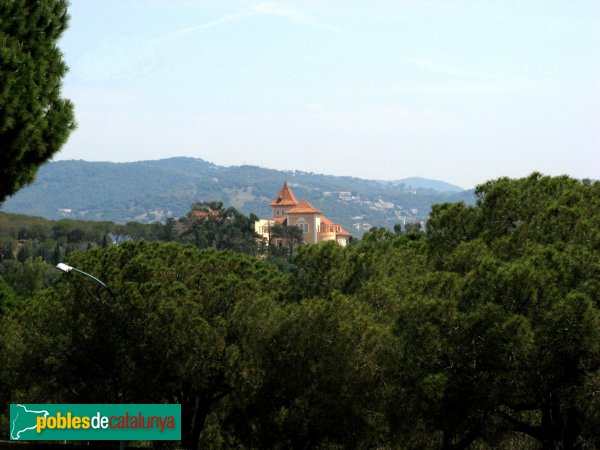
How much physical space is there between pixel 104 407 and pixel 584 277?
1094 centimetres

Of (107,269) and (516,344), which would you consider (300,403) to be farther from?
(107,269)

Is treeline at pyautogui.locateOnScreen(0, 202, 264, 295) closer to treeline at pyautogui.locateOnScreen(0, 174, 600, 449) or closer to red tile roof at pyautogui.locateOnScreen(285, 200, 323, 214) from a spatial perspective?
red tile roof at pyautogui.locateOnScreen(285, 200, 323, 214)

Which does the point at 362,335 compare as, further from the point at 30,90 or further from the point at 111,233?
the point at 111,233

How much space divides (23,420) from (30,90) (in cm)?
1226

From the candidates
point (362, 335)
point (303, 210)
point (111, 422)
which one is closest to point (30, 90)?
point (111, 422)

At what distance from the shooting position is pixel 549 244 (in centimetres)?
2423

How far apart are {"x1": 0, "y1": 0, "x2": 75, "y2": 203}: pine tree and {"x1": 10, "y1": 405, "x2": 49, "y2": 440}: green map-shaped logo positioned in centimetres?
875

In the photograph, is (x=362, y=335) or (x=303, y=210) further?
(x=303, y=210)

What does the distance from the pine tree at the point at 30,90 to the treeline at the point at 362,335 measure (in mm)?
9398

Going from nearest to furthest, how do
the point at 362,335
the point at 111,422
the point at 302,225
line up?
the point at 111,422 < the point at 362,335 < the point at 302,225

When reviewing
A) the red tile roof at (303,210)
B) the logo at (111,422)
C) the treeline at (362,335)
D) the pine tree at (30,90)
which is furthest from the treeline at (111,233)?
the pine tree at (30,90)

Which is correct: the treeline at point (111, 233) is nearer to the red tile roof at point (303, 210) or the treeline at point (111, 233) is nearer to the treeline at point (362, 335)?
the red tile roof at point (303, 210)

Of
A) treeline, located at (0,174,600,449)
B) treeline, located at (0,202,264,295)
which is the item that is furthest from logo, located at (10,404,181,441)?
treeline, located at (0,202,264,295)

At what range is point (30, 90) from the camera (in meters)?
16.5
